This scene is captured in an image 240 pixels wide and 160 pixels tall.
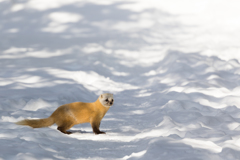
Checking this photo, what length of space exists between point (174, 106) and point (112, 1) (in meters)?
12.0

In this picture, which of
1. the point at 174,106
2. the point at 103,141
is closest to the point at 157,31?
the point at 174,106

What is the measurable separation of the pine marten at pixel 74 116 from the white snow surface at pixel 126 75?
187 mm

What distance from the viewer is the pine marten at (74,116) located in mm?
4328

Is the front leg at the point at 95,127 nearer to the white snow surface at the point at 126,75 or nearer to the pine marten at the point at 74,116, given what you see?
the pine marten at the point at 74,116

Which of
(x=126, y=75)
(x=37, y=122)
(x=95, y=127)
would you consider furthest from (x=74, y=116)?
(x=126, y=75)

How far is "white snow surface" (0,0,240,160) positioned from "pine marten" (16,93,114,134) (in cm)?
19

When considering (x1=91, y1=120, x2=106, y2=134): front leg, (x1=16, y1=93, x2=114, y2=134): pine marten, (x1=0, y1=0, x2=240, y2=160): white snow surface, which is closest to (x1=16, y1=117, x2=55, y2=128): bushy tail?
(x1=16, y1=93, x2=114, y2=134): pine marten

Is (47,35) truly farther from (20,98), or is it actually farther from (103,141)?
(103,141)

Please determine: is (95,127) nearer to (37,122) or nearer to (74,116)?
(74,116)

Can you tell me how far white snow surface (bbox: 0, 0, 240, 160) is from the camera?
11.9ft

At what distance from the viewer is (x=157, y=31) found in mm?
15328

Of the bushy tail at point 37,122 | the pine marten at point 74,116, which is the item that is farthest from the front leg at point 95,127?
the bushy tail at point 37,122

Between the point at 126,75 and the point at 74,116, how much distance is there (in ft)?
16.6

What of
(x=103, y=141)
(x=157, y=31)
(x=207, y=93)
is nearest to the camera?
(x=103, y=141)
